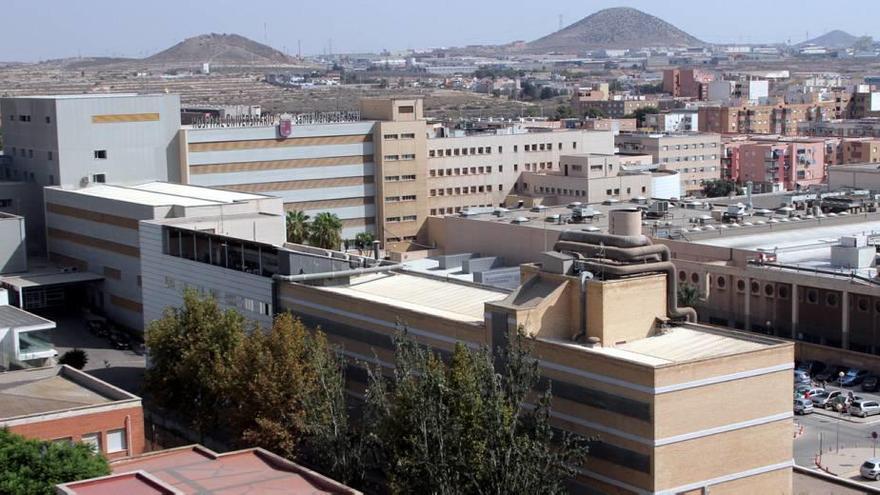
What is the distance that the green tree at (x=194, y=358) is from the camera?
119 ft

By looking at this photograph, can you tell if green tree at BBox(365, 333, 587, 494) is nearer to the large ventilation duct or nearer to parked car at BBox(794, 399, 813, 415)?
the large ventilation duct

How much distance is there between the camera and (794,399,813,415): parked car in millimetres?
44031

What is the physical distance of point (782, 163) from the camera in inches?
4055

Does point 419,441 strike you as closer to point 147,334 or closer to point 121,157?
point 147,334

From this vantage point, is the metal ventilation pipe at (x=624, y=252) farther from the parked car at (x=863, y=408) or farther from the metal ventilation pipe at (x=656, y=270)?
the parked car at (x=863, y=408)

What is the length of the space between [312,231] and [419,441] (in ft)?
118

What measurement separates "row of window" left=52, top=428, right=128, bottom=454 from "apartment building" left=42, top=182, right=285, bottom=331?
14.8 metres

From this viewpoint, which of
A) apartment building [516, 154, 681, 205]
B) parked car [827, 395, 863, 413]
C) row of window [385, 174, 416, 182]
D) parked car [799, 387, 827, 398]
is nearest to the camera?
parked car [827, 395, 863, 413]

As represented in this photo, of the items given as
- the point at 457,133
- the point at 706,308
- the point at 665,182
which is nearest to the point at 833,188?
the point at 665,182

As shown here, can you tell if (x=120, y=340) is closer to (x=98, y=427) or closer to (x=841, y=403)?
(x=98, y=427)

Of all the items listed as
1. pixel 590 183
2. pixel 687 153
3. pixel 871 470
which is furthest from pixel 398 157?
pixel 871 470

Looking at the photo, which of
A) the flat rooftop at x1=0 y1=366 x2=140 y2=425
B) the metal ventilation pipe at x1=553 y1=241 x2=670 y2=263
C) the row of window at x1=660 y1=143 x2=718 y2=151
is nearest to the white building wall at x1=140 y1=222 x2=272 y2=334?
the flat rooftop at x1=0 y1=366 x2=140 y2=425

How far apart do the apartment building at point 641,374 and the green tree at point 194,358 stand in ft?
17.5

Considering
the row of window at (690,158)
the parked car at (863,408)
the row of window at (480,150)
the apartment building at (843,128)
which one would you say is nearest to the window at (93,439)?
the parked car at (863,408)
